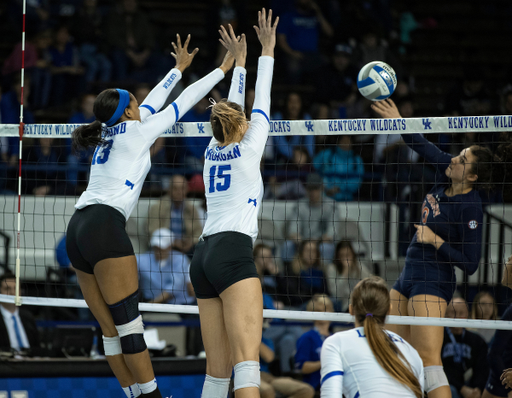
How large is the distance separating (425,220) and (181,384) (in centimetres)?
265

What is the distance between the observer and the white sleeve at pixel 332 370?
9.49 feet

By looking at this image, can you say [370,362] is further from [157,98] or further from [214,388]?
[157,98]

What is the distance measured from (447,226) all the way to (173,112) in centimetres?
214

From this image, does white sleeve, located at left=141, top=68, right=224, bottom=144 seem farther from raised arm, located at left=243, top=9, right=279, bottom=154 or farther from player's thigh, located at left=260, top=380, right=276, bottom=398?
player's thigh, located at left=260, top=380, right=276, bottom=398

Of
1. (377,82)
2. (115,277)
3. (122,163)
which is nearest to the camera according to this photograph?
(115,277)

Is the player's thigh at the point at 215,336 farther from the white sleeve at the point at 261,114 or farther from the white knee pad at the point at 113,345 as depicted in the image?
the white sleeve at the point at 261,114

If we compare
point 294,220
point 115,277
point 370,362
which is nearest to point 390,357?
point 370,362

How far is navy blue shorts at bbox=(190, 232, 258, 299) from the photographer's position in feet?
11.4

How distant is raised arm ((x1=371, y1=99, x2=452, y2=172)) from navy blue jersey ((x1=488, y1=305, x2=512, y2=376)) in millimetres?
1646

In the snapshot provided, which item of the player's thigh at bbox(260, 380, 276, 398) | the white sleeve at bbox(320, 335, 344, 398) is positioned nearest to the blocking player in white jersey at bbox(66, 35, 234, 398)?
the white sleeve at bbox(320, 335, 344, 398)

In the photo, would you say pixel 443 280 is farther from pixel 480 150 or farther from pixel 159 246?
pixel 159 246

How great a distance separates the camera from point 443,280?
14.1 feet

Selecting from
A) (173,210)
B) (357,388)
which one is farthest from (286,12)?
(357,388)

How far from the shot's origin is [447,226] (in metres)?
4.33
